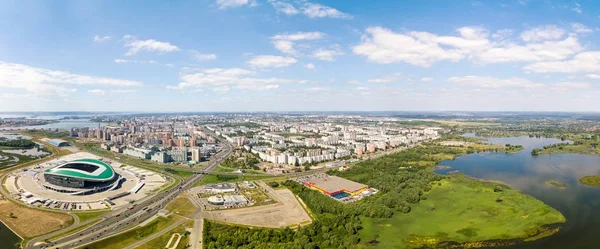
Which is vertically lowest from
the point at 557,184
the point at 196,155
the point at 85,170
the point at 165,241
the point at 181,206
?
the point at 165,241

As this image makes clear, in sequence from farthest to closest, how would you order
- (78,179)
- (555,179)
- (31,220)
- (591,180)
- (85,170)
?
1. (555,179)
2. (591,180)
3. (85,170)
4. (78,179)
5. (31,220)

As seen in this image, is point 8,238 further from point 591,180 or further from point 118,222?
point 591,180

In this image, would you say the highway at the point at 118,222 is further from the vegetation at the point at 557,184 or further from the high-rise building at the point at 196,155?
the vegetation at the point at 557,184

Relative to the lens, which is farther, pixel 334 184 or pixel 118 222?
pixel 334 184

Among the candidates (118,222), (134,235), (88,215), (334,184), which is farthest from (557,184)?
(88,215)

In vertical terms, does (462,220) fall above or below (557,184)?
below

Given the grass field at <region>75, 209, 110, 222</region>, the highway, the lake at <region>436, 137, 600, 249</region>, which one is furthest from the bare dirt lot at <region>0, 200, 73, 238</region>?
the lake at <region>436, 137, 600, 249</region>
